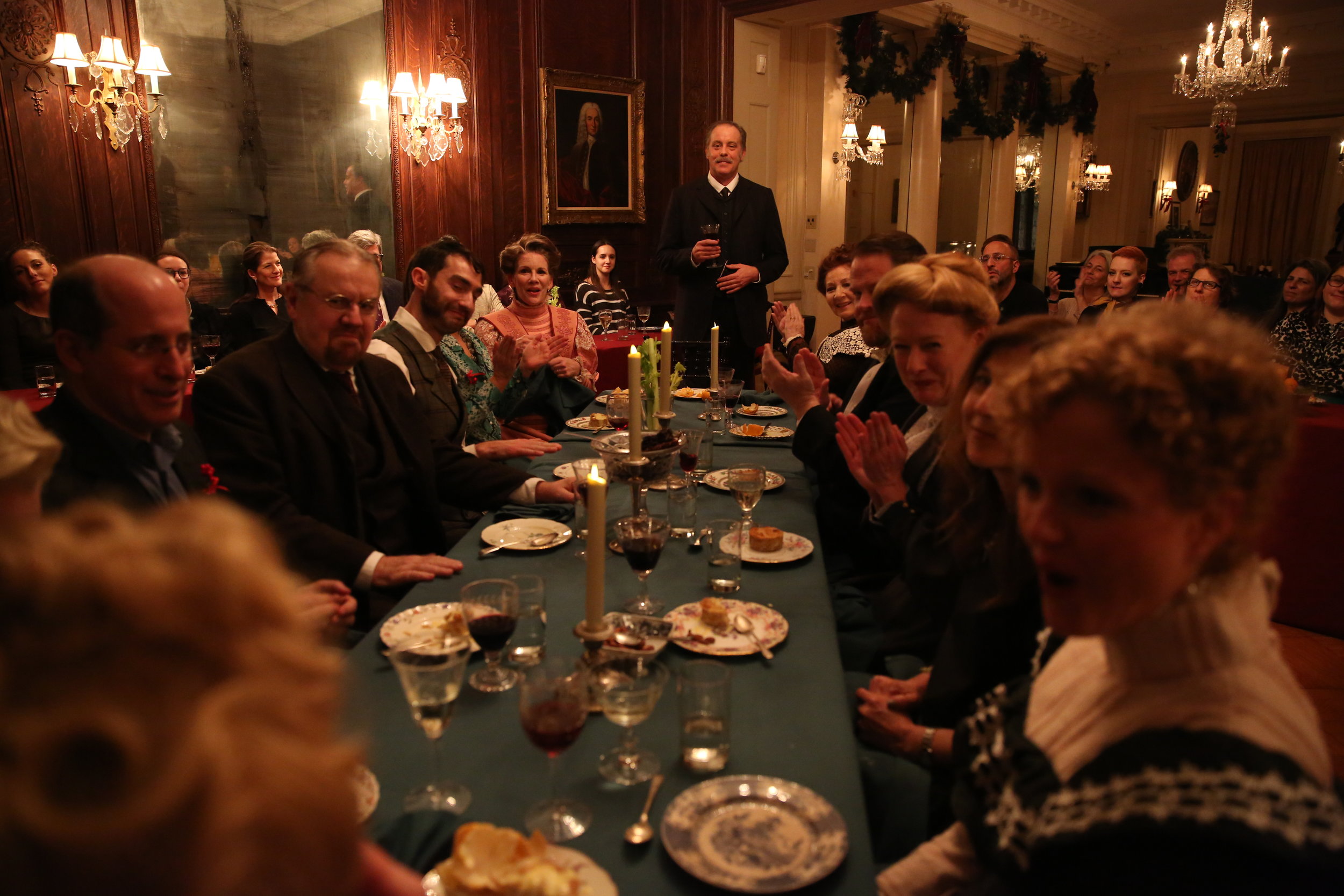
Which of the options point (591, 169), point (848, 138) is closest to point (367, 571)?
point (591, 169)

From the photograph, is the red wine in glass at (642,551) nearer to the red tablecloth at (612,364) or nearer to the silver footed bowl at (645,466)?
the silver footed bowl at (645,466)

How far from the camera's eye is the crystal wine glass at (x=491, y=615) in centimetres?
143

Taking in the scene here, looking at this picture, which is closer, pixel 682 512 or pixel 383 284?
pixel 682 512

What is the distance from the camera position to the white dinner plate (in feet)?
7.01

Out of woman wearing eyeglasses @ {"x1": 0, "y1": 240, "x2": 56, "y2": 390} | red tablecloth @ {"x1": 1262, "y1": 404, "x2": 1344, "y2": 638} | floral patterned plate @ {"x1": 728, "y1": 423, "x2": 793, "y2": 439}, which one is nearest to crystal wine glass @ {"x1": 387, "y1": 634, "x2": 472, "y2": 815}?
floral patterned plate @ {"x1": 728, "y1": 423, "x2": 793, "y2": 439}

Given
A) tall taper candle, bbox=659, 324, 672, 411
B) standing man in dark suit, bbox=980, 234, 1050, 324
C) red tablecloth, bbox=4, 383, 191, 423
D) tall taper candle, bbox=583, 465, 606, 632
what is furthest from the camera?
standing man in dark suit, bbox=980, 234, 1050, 324

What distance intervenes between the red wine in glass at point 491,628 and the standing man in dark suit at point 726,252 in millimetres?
4186

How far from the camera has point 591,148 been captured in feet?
23.1

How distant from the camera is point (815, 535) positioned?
7.60 ft

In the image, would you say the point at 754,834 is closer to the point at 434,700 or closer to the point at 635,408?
the point at 434,700

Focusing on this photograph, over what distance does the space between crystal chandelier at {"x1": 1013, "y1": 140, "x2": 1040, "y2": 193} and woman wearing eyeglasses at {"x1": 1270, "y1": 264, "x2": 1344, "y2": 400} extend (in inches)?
304

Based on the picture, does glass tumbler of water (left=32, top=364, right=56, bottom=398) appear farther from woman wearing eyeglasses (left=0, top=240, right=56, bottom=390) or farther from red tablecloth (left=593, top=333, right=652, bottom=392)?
red tablecloth (left=593, top=333, right=652, bottom=392)

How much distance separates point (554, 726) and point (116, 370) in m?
1.43

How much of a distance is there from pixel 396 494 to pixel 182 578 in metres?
2.32
